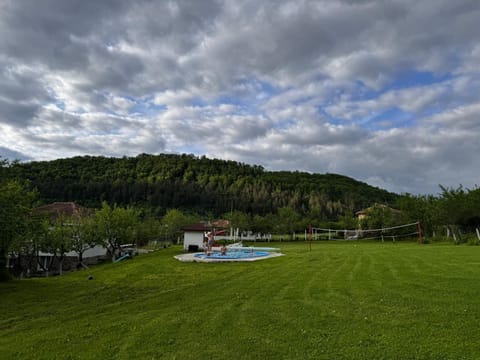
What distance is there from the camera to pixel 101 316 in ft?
27.7

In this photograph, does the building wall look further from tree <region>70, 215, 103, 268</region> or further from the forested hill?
the forested hill

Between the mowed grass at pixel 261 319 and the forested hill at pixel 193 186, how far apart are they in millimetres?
67104

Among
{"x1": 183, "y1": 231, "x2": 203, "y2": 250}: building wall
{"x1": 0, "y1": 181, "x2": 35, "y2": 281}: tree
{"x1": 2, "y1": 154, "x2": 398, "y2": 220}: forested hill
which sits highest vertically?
{"x1": 2, "y1": 154, "x2": 398, "y2": 220}: forested hill

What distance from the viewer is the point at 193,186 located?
104 m

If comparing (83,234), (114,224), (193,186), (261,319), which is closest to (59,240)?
(83,234)

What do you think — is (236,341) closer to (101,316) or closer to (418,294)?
(101,316)

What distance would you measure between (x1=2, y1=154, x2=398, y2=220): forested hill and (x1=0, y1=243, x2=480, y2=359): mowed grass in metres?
67.1

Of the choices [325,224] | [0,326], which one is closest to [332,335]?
[0,326]

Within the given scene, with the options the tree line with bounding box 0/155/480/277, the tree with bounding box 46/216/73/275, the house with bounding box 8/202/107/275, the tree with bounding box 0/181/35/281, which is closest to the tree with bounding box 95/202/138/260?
the tree line with bounding box 0/155/480/277

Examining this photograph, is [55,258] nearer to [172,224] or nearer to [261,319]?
[172,224]

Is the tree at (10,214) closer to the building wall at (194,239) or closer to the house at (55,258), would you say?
the house at (55,258)

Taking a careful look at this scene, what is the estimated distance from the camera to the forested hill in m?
78.7

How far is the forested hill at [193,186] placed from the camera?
258ft

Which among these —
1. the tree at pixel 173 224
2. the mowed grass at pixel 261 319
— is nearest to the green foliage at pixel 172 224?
the tree at pixel 173 224
